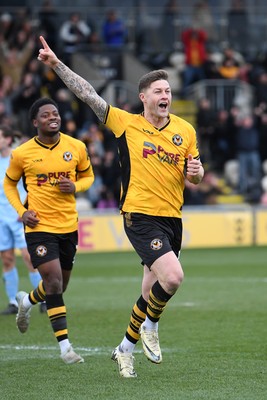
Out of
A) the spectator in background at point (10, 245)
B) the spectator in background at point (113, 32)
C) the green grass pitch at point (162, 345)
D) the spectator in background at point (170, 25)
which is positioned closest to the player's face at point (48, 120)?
the green grass pitch at point (162, 345)

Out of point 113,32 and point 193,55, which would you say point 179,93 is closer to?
point 193,55

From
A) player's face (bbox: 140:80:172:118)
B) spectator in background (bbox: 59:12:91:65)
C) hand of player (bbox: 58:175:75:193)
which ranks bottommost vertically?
hand of player (bbox: 58:175:75:193)

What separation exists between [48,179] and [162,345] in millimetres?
2020

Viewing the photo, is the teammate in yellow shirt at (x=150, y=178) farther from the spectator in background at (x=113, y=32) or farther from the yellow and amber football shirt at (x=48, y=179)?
the spectator in background at (x=113, y=32)

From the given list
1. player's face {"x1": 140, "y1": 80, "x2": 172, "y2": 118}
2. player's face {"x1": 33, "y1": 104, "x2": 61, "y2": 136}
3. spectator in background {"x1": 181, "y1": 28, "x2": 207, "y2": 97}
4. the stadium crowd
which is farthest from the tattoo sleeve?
spectator in background {"x1": 181, "y1": 28, "x2": 207, "y2": 97}

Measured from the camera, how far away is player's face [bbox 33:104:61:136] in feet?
31.6

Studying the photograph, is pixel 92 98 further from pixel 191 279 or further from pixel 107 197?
pixel 107 197

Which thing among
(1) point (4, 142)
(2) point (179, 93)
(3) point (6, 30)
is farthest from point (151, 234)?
(2) point (179, 93)

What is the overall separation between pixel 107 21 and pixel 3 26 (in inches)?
120

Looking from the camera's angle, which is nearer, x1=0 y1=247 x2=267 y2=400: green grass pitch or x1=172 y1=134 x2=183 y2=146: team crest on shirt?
x1=0 y1=247 x2=267 y2=400: green grass pitch

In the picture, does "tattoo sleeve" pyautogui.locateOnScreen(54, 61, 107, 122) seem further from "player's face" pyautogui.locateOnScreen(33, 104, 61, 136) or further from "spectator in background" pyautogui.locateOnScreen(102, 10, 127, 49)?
"spectator in background" pyautogui.locateOnScreen(102, 10, 127, 49)

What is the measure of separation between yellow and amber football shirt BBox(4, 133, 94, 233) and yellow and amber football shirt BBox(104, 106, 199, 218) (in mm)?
1137

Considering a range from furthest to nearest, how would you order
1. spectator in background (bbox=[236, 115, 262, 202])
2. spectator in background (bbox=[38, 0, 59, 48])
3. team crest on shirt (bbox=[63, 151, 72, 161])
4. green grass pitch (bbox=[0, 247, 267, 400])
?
1. spectator in background (bbox=[38, 0, 59, 48])
2. spectator in background (bbox=[236, 115, 262, 202])
3. team crest on shirt (bbox=[63, 151, 72, 161])
4. green grass pitch (bbox=[0, 247, 267, 400])

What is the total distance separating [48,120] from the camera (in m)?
9.63
